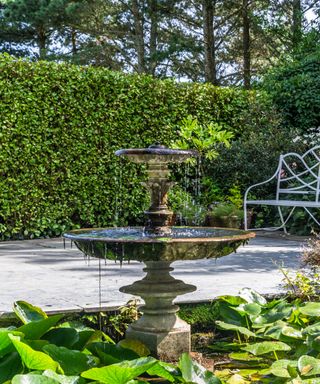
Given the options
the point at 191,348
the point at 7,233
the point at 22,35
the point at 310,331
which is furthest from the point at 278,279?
the point at 22,35

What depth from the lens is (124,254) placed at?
2.81 meters

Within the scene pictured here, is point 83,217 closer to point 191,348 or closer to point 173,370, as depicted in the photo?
point 191,348

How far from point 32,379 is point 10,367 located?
13.4 inches

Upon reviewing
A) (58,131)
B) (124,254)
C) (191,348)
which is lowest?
(191,348)

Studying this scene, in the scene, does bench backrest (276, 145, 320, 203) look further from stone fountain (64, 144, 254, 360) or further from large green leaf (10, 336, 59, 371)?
large green leaf (10, 336, 59, 371)

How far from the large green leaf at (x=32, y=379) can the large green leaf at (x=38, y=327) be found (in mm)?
502

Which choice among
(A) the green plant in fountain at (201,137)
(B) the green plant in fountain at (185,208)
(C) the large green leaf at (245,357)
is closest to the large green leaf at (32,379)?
(C) the large green leaf at (245,357)

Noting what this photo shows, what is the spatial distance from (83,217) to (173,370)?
5954mm

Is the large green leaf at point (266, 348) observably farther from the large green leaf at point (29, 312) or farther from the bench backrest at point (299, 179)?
the bench backrest at point (299, 179)

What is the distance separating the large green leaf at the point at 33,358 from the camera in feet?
7.02

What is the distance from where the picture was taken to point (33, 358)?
2.15 metres

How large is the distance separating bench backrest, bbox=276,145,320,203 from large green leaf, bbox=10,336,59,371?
19.2 ft

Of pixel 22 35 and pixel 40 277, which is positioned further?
pixel 22 35

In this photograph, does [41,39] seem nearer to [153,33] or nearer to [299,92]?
[153,33]
